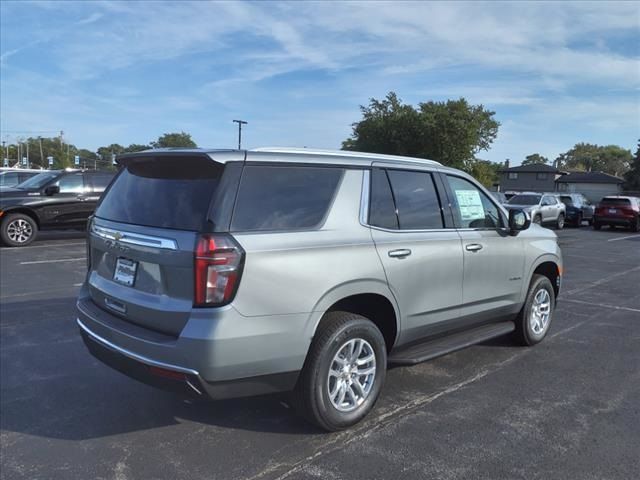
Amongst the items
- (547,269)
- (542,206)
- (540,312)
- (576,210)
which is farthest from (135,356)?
(576,210)

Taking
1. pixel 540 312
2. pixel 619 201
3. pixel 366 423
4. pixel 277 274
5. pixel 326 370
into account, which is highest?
pixel 277 274

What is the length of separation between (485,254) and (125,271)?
116 inches

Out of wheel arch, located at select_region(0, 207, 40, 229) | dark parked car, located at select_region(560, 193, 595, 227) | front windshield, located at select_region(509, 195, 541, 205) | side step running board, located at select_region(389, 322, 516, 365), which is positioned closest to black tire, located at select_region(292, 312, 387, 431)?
side step running board, located at select_region(389, 322, 516, 365)

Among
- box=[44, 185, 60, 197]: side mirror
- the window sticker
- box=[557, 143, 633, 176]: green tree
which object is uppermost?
box=[557, 143, 633, 176]: green tree

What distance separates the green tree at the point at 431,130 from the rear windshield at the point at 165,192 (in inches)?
1805

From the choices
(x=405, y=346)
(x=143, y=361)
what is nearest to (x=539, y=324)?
(x=405, y=346)

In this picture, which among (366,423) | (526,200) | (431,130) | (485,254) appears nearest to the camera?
(366,423)

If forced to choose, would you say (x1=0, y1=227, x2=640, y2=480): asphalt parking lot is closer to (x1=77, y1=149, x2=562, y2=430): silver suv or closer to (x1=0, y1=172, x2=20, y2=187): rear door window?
(x1=77, y1=149, x2=562, y2=430): silver suv

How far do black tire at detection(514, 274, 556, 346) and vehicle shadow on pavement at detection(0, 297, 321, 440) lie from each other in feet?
8.69

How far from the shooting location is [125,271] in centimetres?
342

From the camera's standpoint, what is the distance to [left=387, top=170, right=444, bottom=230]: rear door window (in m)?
4.05

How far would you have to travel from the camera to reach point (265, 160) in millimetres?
3291

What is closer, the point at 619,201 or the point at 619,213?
the point at 619,213

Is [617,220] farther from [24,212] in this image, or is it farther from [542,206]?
[24,212]
